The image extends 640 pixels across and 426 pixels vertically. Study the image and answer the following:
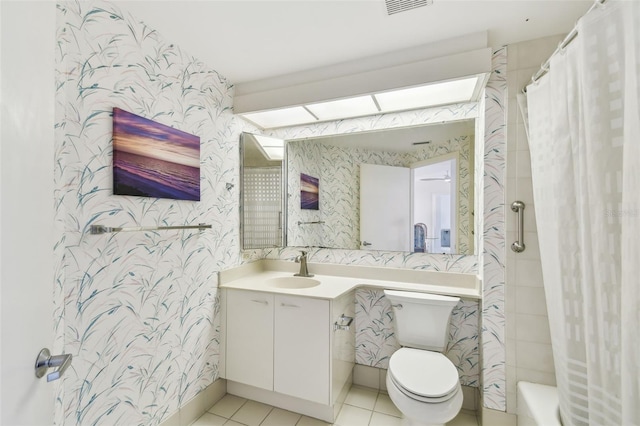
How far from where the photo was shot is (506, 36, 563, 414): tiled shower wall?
1570mm

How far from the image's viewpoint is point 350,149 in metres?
2.28

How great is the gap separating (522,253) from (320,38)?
1.70m

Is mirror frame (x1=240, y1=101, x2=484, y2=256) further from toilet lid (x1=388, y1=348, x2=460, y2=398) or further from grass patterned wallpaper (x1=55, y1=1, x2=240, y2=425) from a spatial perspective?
toilet lid (x1=388, y1=348, x2=460, y2=398)

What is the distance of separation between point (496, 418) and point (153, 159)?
245 centimetres

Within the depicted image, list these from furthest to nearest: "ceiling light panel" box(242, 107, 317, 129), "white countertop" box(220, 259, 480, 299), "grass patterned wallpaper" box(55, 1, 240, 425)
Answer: "ceiling light panel" box(242, 107, 317, 129)
"white countertop" box(220, 259, 480, 299)
"grass patterned wallpaper" box(55, 1, 240, 425)

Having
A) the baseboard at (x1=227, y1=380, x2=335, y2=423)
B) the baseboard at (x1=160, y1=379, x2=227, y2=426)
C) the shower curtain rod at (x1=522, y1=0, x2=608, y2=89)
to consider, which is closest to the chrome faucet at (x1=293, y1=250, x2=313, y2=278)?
the baseboard at (x1=227, y1=380, x2=335, y2=423)

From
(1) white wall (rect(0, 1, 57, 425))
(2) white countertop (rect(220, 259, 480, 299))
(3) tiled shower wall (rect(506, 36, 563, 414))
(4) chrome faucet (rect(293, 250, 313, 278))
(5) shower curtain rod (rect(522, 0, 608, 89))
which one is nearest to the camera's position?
(1) white wall (rect(0, 1, 57, 425))

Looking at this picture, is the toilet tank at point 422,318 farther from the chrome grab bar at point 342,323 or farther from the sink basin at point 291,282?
the sink basin at point 291,282

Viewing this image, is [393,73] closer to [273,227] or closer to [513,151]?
[513,151]

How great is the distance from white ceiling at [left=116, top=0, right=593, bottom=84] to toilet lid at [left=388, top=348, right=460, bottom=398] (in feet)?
6.19

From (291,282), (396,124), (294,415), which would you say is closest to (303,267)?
(291,282)

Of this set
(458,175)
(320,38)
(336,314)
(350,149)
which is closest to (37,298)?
(336,314)

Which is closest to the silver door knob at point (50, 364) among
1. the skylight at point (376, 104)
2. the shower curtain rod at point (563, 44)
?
the shower curtain rod at point (563, 44)

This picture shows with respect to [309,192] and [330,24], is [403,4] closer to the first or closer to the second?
[330,24]
